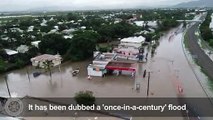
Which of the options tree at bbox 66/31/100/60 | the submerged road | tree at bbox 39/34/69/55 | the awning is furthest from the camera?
tree at bbox 39/34/69/55

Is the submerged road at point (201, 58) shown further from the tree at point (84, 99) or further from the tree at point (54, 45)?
the tree at point (54, 45)

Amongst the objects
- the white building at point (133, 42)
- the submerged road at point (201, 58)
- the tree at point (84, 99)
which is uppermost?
the tree at point (84, 99)

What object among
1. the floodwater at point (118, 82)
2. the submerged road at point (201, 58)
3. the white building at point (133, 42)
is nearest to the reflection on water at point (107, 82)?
the floodwater at point (118, 82)

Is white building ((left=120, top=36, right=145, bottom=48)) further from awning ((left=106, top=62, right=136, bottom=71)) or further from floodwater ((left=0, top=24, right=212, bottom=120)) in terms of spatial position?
awning ((left=106, top=62, right=136, bottom=71))

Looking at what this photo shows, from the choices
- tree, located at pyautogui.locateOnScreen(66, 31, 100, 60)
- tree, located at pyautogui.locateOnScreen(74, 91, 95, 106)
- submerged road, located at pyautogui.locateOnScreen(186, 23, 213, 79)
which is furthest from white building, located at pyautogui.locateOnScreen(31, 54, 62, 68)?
submerged road, located at pyautogui.locateOnScreen(186, 23, 213, 79)

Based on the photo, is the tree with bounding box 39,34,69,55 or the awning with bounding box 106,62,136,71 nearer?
the awning with bounding box 106,62,136,71

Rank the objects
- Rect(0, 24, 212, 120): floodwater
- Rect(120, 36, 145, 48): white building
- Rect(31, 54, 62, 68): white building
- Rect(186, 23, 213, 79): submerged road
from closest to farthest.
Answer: Rect(0, 24, 212, 120): floodwater → Rect(186, 23, 213, 79): submerged road → Rect(31, 54, 62, 68): white building → Rect(120, 36, 145, 48): white building

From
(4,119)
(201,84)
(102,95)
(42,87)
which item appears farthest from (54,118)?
(201,84)

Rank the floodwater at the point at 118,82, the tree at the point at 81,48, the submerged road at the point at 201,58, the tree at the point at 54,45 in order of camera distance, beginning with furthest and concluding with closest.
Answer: the tree at the point at 54,45 → the tree at the point at 81,48 → the submerged road at the point at 201,58 → the floodwater at the point at 118,82

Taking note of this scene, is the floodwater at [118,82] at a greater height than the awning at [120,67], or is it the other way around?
the awning at [120,67]
